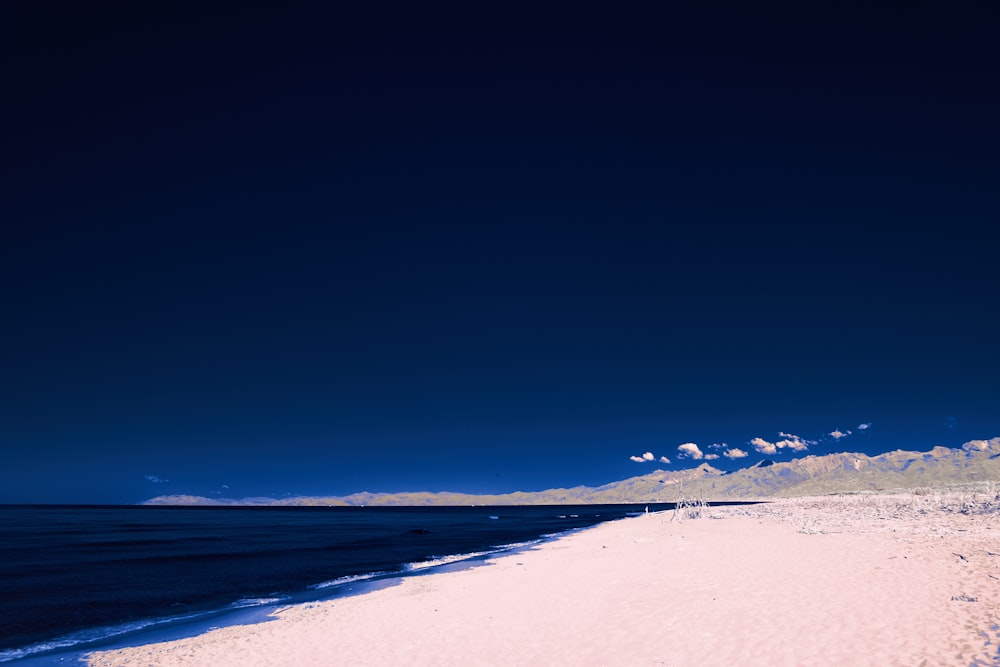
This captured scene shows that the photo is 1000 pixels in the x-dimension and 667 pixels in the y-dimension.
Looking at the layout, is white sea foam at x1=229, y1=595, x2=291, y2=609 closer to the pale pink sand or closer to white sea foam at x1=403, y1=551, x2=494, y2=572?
the pale pink sand

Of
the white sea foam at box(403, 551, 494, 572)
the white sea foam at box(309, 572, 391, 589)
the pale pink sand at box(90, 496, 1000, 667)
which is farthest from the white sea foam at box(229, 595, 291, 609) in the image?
the white sea foam at box(403, 551, 494, 572)

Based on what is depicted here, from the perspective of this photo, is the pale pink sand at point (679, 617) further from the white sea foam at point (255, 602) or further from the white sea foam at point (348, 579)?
the white sea foam at point (348, 579)

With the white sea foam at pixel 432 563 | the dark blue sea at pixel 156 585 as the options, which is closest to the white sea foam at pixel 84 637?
the dark blue sea at pixel 156 585

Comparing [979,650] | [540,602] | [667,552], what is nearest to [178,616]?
[540,602]

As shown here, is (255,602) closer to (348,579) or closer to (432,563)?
(348,579)

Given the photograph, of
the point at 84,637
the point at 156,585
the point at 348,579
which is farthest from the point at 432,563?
the point at 84,637

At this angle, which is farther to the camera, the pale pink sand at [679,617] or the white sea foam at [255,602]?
the white sea foam at [255,602]

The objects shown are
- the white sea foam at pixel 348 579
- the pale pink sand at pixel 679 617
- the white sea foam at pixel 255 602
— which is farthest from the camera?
the white sea foam at pixel 348 579

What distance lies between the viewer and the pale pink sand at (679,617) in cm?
1296

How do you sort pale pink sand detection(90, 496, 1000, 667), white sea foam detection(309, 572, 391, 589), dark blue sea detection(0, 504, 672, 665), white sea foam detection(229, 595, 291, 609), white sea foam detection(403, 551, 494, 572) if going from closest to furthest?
pale pink sand detection(90, 496, 1000, 667) → dark blue sea detection(0, 504, 672, 665) → white sea foam detection(229, 595, 291, 609) → white sea foam detection(309, 572, 391, 589) → white sea foam detection(403, 551, 494, 572)

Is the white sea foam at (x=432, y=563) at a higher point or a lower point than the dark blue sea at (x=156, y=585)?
lower

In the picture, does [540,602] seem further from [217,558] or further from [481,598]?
[217,558]

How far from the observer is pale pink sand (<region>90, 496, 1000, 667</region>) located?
1296cm

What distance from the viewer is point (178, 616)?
25.0 meters
